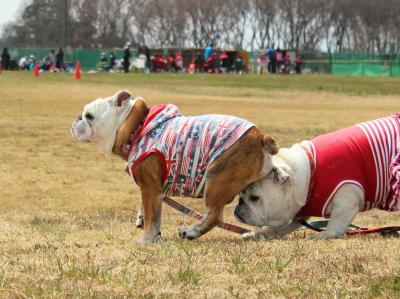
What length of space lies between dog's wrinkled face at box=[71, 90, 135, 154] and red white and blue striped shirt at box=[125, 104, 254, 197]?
0.76ft

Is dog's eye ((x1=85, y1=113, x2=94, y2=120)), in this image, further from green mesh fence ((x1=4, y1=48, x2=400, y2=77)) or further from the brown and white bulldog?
green mesh fence ((x1=4, y1=48, x2=400, y2=77))

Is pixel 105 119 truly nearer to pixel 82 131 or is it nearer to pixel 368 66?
pixel 82 131

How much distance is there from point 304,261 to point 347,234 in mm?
1888

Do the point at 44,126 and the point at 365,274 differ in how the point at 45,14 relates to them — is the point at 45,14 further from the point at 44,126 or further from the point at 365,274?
the point at 365,274

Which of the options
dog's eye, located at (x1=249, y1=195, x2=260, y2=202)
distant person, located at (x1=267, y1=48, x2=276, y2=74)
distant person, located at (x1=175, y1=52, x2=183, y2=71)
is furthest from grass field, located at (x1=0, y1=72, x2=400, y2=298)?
distant person, located at (x1=267, y1=48, x2=276, y2=74)

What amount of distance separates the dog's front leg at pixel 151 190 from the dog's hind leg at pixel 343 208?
1146 mm

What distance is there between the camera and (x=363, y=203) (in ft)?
21.1

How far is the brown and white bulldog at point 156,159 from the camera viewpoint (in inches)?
244

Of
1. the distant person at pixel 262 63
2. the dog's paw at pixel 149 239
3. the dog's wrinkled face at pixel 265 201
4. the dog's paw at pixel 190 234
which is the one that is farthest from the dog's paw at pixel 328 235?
the distant person at pixel 262 63

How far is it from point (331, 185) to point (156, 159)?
129 centimetres

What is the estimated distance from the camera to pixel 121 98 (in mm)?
6523

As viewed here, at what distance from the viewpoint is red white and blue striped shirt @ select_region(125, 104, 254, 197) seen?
6.23 metres

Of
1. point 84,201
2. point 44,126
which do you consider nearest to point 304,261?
point 84,201

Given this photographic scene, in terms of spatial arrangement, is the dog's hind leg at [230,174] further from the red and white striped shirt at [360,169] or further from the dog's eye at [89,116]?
the dog's eye at [89,116]
